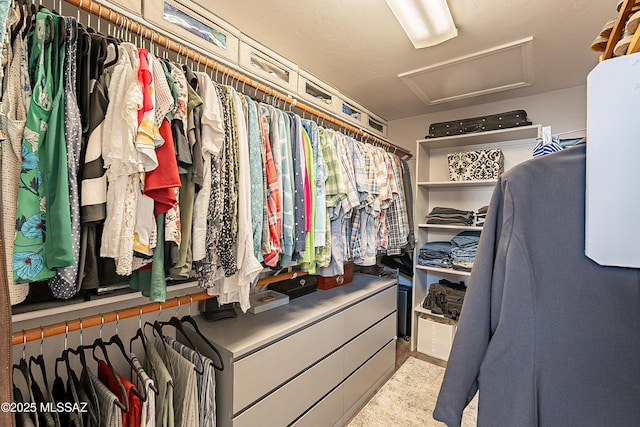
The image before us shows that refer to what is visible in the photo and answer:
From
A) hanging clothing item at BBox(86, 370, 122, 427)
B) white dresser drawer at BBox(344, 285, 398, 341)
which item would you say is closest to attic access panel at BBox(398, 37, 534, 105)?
white dresser drawer at BBox(344, 285, 398, 341)

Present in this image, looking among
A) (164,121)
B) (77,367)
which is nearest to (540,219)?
(164,121)

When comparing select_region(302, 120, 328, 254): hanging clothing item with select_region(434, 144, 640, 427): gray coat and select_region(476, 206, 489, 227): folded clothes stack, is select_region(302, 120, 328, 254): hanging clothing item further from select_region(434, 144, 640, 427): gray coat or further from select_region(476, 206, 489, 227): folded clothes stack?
select_region(476, 206, 489, 227): folded clothes stack

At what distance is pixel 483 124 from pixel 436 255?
4.11 ft

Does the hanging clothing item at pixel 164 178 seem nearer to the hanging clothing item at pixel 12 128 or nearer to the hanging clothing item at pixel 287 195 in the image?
the hanging clothing item at pixel 12 128

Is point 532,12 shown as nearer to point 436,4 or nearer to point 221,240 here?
point 436,4

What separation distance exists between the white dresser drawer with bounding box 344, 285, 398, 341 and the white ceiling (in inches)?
67.4

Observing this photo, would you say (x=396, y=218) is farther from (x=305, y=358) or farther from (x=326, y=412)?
(x=326, y=412)

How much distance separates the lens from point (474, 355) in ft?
2.37

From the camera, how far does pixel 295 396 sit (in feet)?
4.73

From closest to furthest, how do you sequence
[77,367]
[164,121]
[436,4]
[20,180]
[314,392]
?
[20,180] → [164,121] → [77,367] → [436,4] → [314,392]

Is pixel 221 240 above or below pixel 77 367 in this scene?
above

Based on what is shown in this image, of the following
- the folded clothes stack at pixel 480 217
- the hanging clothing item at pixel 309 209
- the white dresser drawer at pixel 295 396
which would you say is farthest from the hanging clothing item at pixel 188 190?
the folded clothes stack at pixel 480 217

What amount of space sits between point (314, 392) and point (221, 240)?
3.63ft

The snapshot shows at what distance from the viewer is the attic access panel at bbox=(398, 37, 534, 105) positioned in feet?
5.87
